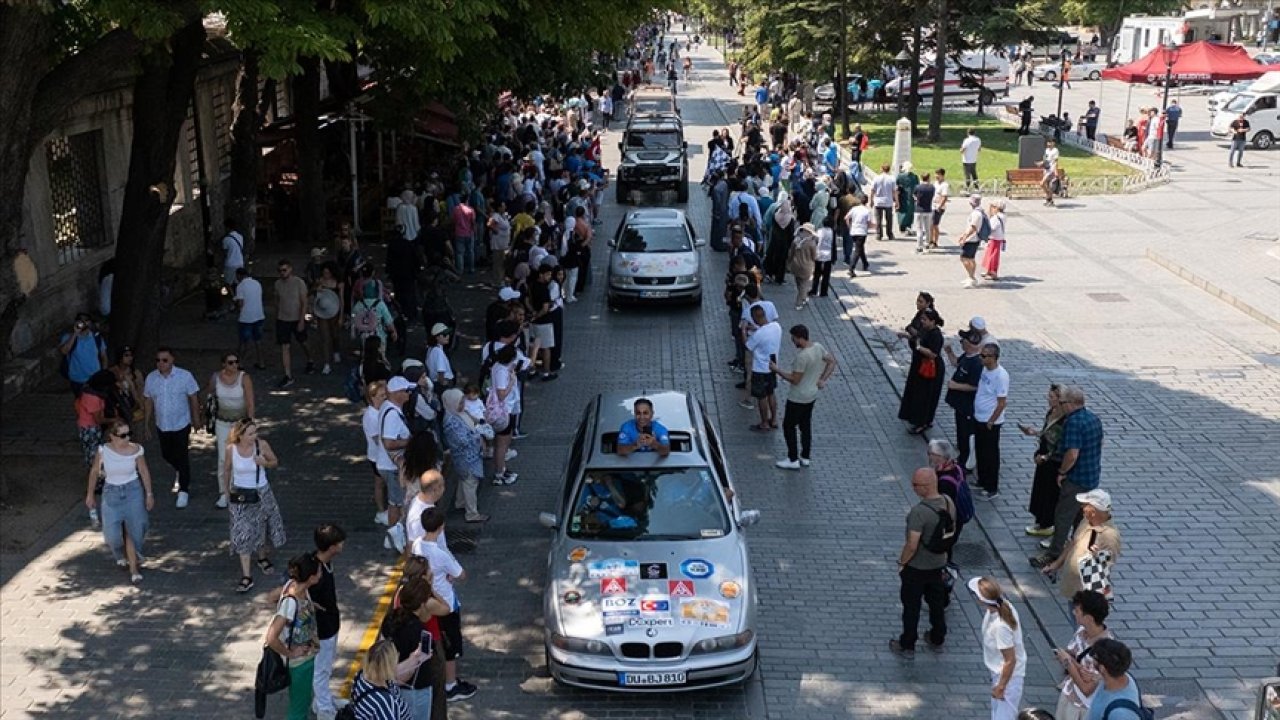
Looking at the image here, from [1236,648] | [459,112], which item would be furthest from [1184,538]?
[459,112]

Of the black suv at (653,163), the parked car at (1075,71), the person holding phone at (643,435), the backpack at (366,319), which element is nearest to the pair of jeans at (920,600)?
the person holding phone at (643,435)

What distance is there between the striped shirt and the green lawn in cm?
2846

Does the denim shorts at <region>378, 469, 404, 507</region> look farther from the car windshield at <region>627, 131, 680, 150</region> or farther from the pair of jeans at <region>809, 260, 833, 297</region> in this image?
the car windshield at <region>627, 131, 680, 150</region>

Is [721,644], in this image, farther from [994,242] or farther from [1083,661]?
[994,242]

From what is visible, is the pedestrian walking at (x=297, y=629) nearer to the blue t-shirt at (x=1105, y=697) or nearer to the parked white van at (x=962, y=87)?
the blue t-shirt at (x=1105, y=697)

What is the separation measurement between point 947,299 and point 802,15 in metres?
25.7

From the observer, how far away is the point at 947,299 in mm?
21094

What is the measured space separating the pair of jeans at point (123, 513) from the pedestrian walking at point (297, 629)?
3314 millimetres

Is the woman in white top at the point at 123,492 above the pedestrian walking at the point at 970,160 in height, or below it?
below

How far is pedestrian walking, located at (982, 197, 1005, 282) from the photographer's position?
848 inches

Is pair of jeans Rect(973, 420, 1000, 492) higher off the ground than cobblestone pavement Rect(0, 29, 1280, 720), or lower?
higher

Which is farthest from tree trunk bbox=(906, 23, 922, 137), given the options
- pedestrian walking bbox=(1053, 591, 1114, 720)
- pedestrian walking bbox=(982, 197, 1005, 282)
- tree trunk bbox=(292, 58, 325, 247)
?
pedestrian walking bbox=(1053, 591, 1114, 720)

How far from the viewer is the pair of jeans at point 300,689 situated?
807 centimetres

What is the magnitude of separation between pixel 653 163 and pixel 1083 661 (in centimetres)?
2477
